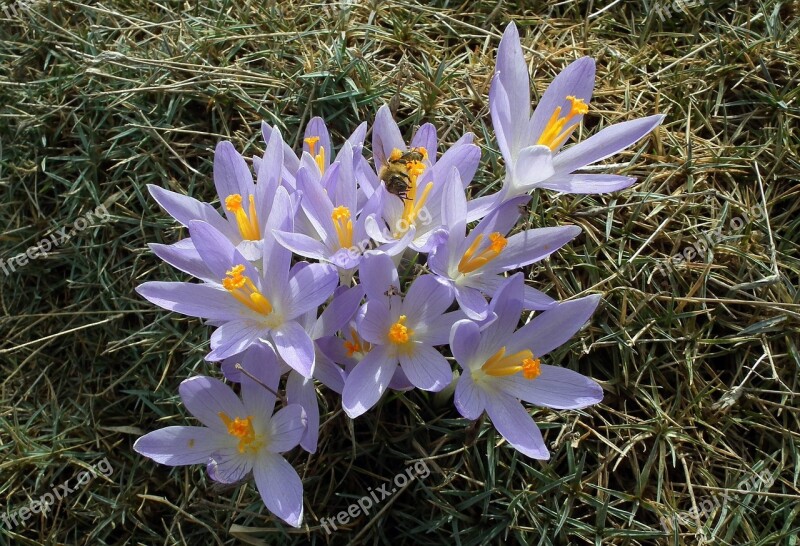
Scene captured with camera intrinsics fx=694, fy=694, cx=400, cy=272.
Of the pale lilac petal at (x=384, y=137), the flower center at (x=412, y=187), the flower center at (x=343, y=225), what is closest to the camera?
the flower center at (x=343, y=225)

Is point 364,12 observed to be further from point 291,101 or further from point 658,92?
point 658,92

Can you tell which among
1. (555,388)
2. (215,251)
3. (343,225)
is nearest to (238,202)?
(215,251)

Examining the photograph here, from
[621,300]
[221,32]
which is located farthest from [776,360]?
[221,32]

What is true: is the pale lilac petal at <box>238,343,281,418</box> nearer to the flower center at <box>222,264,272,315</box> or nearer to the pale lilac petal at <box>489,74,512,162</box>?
the flower center at <box>222,264,272,315</box>

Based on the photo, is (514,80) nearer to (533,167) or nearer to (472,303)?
(533,167)

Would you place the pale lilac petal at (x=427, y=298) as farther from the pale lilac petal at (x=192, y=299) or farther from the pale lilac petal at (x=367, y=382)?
the pale lilac petal at (x=192, y=299)

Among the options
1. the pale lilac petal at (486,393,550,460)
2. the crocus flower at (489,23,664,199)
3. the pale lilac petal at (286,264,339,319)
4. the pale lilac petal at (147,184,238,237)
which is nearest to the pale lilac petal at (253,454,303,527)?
the pale lilac petal at (286,264,339,319)

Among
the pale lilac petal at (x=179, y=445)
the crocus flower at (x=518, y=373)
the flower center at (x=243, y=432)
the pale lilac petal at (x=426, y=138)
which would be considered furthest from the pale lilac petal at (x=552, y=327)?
the pale lilac petal at (x=179, y=445)
